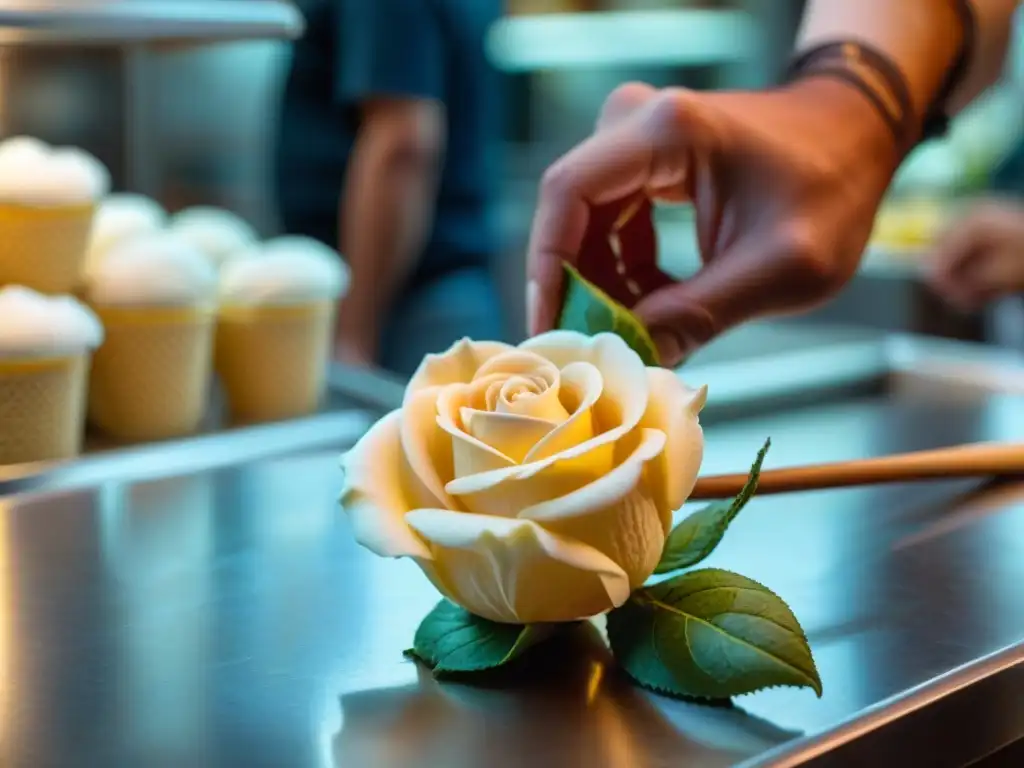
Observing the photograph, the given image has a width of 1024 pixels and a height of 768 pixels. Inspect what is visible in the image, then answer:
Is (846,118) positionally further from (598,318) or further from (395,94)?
(395,94)

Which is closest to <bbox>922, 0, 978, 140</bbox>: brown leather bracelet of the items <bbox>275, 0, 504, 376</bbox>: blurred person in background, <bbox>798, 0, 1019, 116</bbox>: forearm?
<bbox>798, 0, 1019, 116</bbox>: forearm

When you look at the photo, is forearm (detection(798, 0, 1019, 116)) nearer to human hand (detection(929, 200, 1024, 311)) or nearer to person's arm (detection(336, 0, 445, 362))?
human hand (detection(929, 200, 1024, 311))

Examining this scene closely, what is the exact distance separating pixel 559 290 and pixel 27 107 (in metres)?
0.72

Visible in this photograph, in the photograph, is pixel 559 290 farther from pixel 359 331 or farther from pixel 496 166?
pixel 496 166

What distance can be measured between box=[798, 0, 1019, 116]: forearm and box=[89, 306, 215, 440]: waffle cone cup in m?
0.53

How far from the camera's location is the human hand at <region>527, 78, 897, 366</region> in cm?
77

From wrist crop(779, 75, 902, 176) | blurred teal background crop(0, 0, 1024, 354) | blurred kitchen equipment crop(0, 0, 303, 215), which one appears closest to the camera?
wrist crop(779, 75, 902, 176)

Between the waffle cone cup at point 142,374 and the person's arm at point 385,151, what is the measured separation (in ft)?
2.77

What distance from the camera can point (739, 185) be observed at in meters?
0.83

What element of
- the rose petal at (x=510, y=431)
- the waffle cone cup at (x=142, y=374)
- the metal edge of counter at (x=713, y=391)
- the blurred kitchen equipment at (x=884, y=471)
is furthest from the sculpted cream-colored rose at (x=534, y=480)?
the waffle cone cup at (x=142, y=374)

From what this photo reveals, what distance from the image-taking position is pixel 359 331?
1.95 meters

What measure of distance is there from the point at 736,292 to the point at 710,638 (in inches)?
13.1

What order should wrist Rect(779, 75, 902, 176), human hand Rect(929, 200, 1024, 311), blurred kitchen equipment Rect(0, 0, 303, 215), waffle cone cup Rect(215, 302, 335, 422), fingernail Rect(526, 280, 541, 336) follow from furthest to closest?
human hand Rect(929, 200, 1024, 311)
waffle cone cup Rect(215, 302, 335, 422)
blurred kitchen equipment Rect(0, 0, 303, 215)
wrist Rect(779, 75, 902, 176)
fingernail Rect(526, 280, 541, 336)

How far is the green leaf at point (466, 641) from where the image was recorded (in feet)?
1.78
